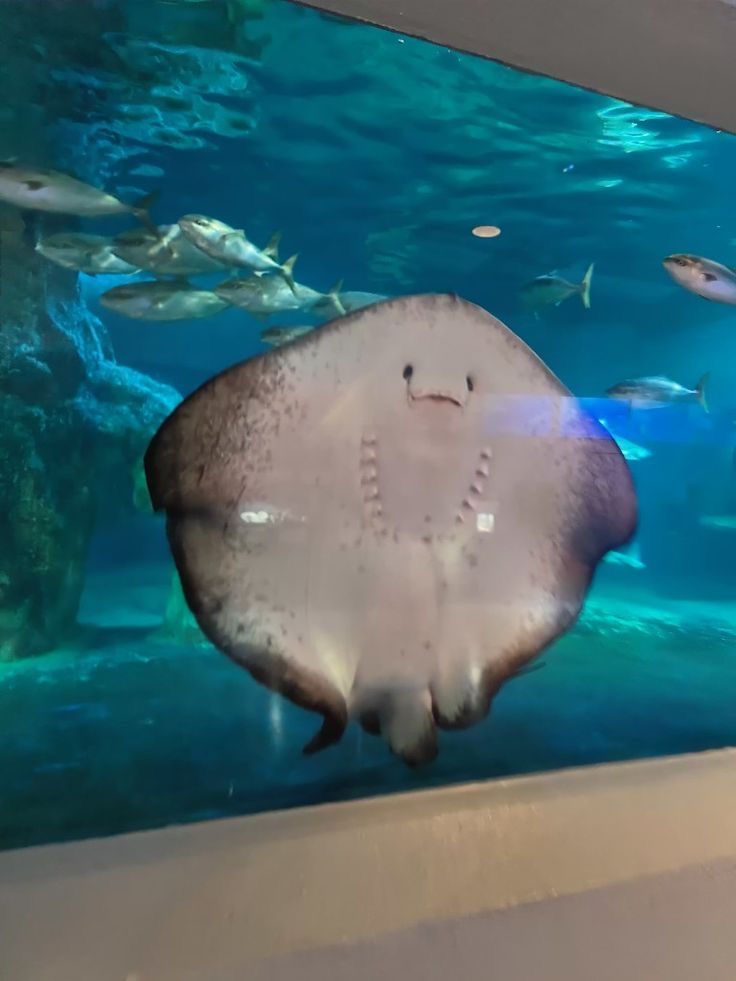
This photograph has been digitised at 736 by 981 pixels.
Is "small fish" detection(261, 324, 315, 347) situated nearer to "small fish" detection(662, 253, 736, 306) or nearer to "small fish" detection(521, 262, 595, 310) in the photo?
"small fish" detection(521, 262, 595, 310)

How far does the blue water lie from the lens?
176cm

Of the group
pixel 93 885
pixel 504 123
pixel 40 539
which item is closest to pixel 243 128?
pixel 504 123

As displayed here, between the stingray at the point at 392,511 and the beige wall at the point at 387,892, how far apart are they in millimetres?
205

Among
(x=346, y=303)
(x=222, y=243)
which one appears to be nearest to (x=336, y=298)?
(x=346, y=303)

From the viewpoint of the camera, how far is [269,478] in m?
1.41

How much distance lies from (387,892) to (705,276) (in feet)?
8.47

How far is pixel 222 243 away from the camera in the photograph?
8.35ft

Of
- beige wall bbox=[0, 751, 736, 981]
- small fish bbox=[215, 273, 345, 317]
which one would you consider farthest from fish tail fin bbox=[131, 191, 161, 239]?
beige wall bbox=[0, 751, 736, 981]

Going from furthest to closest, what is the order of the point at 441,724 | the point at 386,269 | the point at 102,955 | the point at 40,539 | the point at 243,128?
the point at 386,269
the point at 243,128
the point at 40,539
the point at 441,724
the point at 102,955

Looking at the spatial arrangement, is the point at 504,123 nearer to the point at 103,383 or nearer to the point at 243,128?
the point at 243,128

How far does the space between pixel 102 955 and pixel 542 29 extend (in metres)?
2.03

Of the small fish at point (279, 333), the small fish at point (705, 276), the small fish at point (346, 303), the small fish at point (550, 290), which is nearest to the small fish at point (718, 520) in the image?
the small fish at point (550, 290)

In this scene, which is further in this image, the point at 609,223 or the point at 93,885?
the point at 609,223

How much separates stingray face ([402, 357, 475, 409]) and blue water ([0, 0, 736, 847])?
890 millimetres
